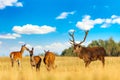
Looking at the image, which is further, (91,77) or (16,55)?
(16,55)

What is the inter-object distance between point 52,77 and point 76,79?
80cm

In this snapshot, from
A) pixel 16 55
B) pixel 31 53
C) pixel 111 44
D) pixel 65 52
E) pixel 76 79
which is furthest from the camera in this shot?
pixel 65 52

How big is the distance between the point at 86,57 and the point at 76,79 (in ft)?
43.8

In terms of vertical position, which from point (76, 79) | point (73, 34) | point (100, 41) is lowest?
point (76, 79)

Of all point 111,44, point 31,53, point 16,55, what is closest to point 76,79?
point 31,53

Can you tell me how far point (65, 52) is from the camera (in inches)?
3442

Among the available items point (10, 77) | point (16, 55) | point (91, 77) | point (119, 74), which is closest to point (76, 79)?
point (91, 77)

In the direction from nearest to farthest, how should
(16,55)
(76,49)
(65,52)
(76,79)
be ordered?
(76,79)
(76,49)
(16,55)
(65,52)

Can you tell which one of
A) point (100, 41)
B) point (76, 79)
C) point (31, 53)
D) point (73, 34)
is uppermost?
point (100, 41)

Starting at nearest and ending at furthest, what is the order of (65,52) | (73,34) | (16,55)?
(73,34), (16,55), (65,52)

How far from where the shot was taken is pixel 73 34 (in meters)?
24.9

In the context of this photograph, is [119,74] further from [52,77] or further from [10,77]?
[10,77]

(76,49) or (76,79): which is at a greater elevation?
(76,49)

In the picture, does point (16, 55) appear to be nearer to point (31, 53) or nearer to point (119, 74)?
point (31, 53)
